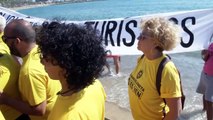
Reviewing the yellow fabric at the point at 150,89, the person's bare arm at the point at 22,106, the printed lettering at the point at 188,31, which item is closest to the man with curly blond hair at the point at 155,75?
the yellow fabric at the point at 150,89

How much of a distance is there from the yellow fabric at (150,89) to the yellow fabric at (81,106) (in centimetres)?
83

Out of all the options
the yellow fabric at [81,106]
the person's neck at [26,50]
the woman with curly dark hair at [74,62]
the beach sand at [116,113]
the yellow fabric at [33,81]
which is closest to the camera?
the yellow fabric at [81,106]

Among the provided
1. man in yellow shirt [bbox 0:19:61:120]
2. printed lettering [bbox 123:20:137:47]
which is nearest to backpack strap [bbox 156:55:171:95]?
man in yellow shirt [bbox 0:19:61:120]

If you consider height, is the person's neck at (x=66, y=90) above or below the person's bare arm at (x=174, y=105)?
above

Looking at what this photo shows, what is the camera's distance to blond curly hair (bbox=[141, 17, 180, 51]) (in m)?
3.10

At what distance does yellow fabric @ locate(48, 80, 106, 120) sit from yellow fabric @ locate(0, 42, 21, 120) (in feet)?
2.28

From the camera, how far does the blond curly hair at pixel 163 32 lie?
3.10 m

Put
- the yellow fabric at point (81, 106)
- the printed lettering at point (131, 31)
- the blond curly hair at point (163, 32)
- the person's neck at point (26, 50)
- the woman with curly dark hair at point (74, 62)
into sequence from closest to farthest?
the yellow fabric at point (81, 106) → the woman with curly dark hair at point (74, 62) → the person's neck at point (26, 50) → the blond curly hair at point (163, 32) → the printed lettering at point (131, 31)

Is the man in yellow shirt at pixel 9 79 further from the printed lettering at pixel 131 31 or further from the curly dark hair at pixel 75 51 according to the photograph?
the printed lettering at pixel 131 31

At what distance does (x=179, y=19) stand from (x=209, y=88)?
1.03m

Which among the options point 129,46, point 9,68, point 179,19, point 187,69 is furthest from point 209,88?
point 187,69

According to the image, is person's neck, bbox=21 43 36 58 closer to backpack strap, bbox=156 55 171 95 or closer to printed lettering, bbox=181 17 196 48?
backpack strap, bbox=156 55 171 95

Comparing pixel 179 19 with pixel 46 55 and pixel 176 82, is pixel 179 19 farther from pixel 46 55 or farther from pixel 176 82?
pixel 46 55

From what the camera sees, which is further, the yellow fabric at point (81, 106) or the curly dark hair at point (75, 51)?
the curly dark hair at point (75, 51)
